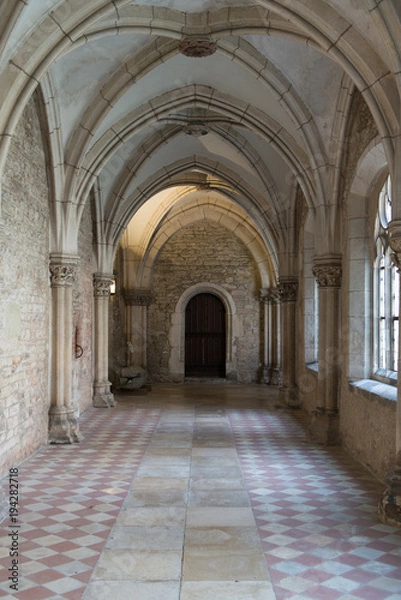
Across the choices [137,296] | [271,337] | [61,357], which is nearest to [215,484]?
[61,357]

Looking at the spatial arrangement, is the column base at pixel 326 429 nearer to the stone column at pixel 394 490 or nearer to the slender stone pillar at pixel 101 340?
the stone column at pixel 394 490

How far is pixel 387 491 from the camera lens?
15.5 ft

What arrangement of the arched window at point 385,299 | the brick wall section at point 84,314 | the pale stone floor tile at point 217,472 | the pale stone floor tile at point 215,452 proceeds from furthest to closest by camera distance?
the brick wall section at point 84,314 < the pale stone floor tile at point 215,452 < the arched window at point 385,299 < the pale stone floor tile at point 217,472

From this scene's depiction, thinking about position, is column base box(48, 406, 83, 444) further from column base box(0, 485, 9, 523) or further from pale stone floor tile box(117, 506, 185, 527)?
pale stone floor tile box(117, 506, 185, 527)

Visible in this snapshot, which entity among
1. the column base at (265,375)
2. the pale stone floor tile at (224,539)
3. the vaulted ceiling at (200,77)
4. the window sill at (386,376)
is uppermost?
the vaulted ceiling at (200,77)

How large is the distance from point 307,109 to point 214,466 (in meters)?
4.41

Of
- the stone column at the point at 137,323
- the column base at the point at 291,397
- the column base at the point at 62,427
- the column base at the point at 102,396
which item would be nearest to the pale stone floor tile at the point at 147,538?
the column base at the point at 62,427

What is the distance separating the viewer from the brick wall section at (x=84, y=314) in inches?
396

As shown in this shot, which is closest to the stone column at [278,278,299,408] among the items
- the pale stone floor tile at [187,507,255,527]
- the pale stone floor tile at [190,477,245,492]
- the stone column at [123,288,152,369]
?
the stone column at [123,288,152,369]

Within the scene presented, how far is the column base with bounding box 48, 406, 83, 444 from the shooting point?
7918 mm

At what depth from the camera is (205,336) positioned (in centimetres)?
1761

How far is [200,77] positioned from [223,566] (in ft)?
21.7

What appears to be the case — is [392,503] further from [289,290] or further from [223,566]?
[289,290]

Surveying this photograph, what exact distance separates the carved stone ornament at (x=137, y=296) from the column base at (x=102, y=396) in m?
4.20
